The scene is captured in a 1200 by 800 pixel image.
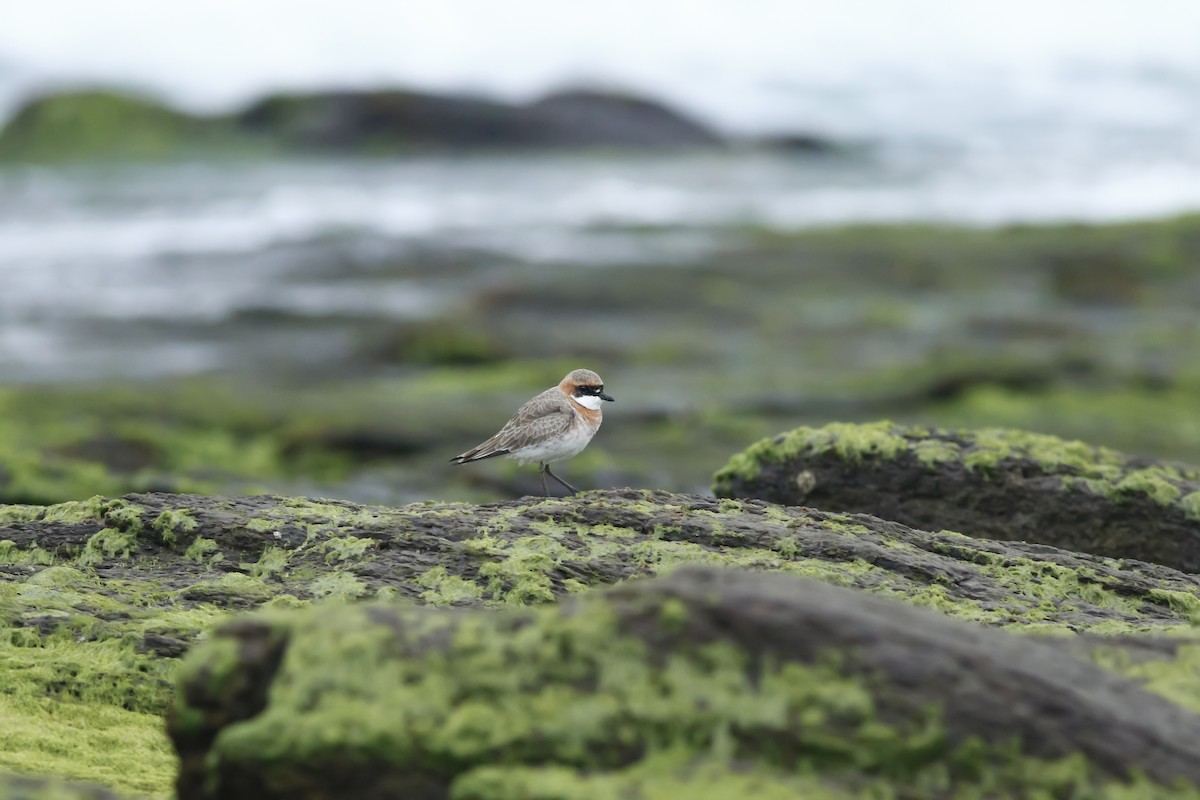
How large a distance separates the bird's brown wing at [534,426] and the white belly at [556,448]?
4 centimetres

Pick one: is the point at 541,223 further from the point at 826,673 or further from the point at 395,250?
the point at 826,673

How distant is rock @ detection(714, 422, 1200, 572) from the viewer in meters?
7.88

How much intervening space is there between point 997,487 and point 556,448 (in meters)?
2.71

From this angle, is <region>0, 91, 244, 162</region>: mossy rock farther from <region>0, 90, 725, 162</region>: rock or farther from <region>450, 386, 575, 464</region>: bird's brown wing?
<region>450, 386, 575, 464</region>: bird's brown wing

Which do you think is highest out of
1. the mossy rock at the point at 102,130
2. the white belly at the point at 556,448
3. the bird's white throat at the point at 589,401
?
the mossy rock at the point at 102,130

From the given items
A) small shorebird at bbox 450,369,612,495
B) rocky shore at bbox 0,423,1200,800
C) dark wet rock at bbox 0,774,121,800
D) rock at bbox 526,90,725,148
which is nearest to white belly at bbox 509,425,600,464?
small shorebird at bbox 450,369,612,495

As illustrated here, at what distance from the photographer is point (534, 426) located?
28.2 ft

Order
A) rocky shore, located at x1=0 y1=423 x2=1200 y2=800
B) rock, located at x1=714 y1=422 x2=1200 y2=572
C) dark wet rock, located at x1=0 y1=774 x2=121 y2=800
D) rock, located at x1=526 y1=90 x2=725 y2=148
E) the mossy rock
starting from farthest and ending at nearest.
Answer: rock, located at x1=526 y1=90 x2=725 y2=148, the mossy rock, rock, located at x1=714 y1=422 x2=1200 y2=572, rocky shore, located at x1=0 y1=423 x2=1200 y2=800, dark wet rock, located at x1=0 y1=774 x2=121 y2=800

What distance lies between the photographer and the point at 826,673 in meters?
3.79

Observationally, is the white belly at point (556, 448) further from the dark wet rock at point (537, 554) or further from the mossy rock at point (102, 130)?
the mossy rock at point (102, 130)

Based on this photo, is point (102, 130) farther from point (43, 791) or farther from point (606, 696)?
point (606, 696)

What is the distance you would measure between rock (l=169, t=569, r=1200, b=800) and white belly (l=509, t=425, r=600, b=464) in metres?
4.57

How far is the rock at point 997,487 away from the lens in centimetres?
788

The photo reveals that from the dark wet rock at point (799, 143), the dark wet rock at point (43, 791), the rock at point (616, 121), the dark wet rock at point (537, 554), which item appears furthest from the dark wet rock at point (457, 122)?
the dark wet rock at point (43, 791)
